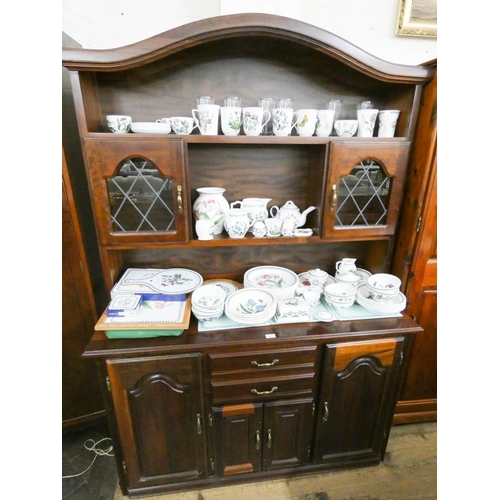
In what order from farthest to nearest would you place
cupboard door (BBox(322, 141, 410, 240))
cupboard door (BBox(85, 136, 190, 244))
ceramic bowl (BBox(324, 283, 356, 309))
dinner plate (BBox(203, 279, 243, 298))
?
dinner plate (BBox(203, 279, 243, 298)), ceramic bowl (BBox(324, 283, 356, 309)), cupboard door (BBox(322, 141, 410, 240)), cupboard door (BBox(85, 136, 190, 244))

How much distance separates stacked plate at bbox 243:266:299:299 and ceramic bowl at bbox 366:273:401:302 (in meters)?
0.30

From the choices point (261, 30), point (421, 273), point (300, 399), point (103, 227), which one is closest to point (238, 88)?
point (261, 30)

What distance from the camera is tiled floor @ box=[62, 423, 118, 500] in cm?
125

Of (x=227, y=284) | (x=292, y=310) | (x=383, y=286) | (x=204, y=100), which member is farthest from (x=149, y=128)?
(x=383, y=286)

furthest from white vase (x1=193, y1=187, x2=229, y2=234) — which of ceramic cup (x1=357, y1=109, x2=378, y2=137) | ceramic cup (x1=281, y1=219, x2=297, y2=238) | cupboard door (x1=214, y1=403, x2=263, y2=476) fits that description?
cupboard door (x1=214, y1=403, x2=263, y2=476)

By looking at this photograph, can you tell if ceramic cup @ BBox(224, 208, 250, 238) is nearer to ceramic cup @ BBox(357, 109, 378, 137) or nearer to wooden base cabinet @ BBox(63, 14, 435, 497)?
wooden base cabinet @ BBox(63, 14, 435, 497)

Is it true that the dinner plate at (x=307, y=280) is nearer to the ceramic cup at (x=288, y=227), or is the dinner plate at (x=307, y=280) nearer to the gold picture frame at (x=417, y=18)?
the ceramic cup at (x=288, y=227)

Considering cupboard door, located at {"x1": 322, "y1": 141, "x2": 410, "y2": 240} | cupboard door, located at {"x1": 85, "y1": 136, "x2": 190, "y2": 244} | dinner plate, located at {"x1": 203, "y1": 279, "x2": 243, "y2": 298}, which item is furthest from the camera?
dinner plate, located at {"x1": 203, "y1": 279, "x2": 243, "y2": 298}

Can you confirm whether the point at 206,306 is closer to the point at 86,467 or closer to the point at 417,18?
the point at 86,467

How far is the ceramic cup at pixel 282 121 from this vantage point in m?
1.03

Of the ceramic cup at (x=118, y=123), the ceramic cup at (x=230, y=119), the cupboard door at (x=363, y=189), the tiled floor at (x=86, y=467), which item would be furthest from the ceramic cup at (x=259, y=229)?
the tiled floor at (x=86, y=467)

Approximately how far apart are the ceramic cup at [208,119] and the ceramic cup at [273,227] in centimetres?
37

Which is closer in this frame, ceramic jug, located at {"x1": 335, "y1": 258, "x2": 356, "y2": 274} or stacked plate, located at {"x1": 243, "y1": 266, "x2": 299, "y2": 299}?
stacked plate, located at {"x1": 243, "y1": 266, "x2": 299, "y2": 299}
